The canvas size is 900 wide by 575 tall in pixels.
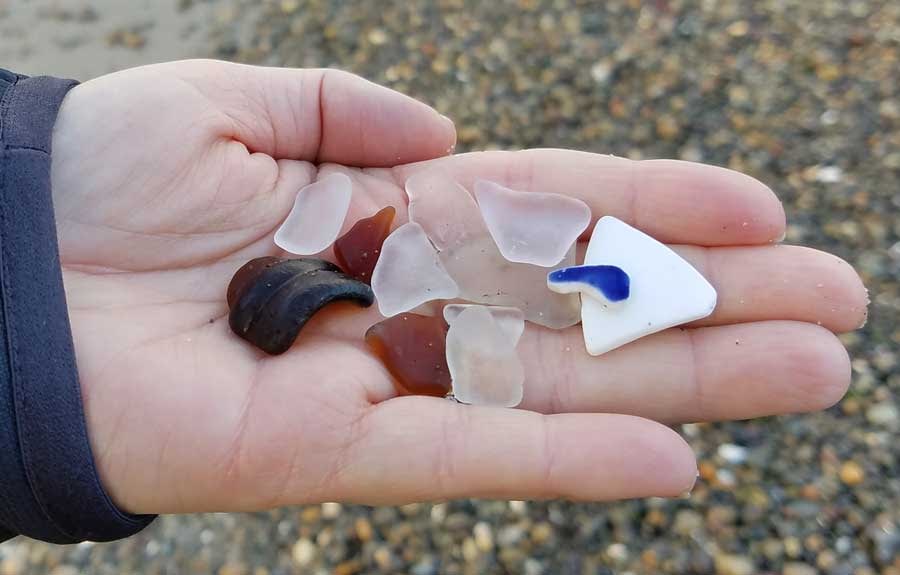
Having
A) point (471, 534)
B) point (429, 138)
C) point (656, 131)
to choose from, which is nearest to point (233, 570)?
point (471, 534)

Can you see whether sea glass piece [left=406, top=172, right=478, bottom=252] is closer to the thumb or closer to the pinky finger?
the thumb

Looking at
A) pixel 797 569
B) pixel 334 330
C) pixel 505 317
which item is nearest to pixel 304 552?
pixel 334 330

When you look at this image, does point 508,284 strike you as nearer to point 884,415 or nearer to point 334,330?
point 334,330

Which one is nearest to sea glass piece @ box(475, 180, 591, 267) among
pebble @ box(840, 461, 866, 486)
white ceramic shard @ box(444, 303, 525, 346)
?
white ceramic shard @ box(444, 303, 525, 346)

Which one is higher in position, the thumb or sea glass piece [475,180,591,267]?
the thumb

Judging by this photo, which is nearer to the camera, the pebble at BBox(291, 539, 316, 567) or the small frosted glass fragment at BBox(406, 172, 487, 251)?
the small frosted glass fragment at BBox(406, 172, 487, 251)

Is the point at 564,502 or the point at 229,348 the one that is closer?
the point at 229,348

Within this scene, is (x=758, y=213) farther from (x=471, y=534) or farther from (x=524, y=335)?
(x=471, y=534)
